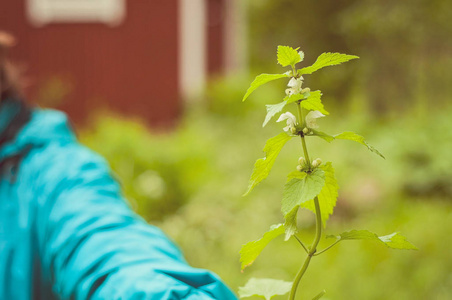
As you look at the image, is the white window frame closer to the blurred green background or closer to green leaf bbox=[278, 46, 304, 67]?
the blurred green background

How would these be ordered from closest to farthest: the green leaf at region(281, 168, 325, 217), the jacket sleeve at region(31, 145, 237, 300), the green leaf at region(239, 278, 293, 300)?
the green leaf at region(281, 168, 325, 217) → the green leaf at region(239, 278, 293, 300) → the jacket sleeve at region(31, 145, 237, 300)

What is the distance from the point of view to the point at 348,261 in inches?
141

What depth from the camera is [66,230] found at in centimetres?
134

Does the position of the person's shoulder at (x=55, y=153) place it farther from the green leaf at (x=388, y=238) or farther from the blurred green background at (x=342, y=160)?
the blurred green background at (x=342, y=160)

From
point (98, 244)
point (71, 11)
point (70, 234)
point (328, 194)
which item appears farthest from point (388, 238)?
point (71, 11)

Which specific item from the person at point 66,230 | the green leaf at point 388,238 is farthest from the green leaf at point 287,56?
the person at point 66,230

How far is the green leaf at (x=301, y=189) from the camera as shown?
73 centimetres

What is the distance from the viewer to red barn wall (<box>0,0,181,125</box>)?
24.7 feet

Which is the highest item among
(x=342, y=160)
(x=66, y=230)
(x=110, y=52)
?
(x=110, y=52)

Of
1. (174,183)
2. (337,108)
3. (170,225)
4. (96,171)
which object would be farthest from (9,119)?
(337,108)

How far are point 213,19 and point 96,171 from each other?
11.8 meters

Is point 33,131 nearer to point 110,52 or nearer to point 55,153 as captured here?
point 55,153

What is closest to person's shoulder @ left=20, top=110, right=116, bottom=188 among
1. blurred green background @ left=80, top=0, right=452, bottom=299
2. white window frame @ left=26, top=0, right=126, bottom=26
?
blurred green background @ left=80, top=0, right=452, bottom=299

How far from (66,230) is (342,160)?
5224mm
